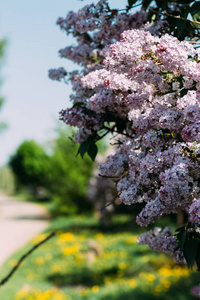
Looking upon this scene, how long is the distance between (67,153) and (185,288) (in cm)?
1382

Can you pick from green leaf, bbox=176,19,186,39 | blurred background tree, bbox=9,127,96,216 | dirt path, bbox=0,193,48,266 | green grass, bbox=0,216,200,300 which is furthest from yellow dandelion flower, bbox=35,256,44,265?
green leaf, bbox=176,19,186,39

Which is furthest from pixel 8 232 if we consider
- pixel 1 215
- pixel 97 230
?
pixel 1 215

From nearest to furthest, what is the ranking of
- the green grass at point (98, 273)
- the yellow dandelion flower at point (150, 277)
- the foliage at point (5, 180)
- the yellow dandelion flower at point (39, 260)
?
the green grass at point (98, 273) < the yellow dandelion flower at point (150, 277) < the yellow dandelion flower at point (39, 260) < the foliage at point (5, 180)

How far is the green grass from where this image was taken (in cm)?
733

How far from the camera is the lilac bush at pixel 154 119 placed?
1188mm

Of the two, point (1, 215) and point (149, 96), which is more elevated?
point (149, 96)

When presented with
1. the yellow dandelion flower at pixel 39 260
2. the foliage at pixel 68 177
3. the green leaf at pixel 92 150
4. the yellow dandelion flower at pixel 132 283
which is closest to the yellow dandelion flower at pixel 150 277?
the yellow dandelion flower at pixel 132 283

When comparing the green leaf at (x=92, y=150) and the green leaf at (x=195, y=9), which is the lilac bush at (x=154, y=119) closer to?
the green leaf at (x=92, y=150)

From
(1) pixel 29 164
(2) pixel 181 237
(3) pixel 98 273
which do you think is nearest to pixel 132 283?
(3) pixel 98 273

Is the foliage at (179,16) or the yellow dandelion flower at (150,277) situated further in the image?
the yellow dandelion flower at (150,277)

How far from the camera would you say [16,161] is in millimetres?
47344

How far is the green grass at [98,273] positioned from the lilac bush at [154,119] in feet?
18.7

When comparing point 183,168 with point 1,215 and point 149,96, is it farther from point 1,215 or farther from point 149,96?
point 1,215

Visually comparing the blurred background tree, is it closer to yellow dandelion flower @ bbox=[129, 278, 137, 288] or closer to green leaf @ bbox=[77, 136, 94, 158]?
yellow dandelion flower @ bbox=[129, 278, 137, 288]
